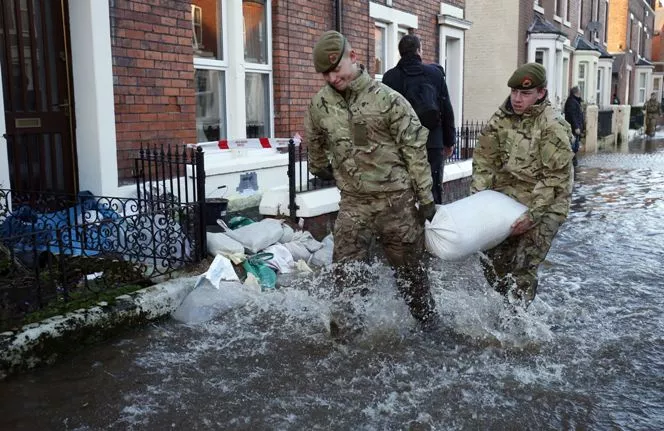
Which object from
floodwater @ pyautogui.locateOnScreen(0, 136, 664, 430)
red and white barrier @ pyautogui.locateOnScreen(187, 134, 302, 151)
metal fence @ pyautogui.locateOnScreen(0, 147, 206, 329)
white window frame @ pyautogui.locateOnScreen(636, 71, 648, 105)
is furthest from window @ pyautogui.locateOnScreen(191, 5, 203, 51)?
white window frame @ pyautogui.locateOnScreen(636, 71, 648, 105)

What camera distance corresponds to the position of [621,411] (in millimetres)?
3600

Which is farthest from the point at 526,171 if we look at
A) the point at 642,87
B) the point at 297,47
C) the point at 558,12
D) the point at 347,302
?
the point at 642,87

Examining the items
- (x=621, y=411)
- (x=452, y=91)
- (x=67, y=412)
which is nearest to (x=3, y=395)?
(x=67, y=412)

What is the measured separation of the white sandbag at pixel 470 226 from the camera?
4195 millimetres

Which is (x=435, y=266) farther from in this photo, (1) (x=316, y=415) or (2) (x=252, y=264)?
(1) (x=316, y=415)

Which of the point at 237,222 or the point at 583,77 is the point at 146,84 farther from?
the point at 583,77

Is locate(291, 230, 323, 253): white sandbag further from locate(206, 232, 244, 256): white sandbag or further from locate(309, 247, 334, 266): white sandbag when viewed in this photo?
locate(206, 232, 244, 256): white sandbag

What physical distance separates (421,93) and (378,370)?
10.1 feet

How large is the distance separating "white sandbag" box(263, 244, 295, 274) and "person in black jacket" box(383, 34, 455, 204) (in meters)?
1.69

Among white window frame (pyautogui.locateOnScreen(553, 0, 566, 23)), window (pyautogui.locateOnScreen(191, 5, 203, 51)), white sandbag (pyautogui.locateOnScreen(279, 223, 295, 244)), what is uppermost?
white window frame (pyautogui.locateOnScreen(553, 0, 566, 23))

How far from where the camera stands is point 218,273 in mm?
5406

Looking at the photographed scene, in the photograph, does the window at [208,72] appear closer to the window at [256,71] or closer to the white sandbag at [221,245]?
the window at [256,71]

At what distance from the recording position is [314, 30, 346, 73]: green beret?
4.02 m

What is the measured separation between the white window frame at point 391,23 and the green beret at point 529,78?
268 inches
